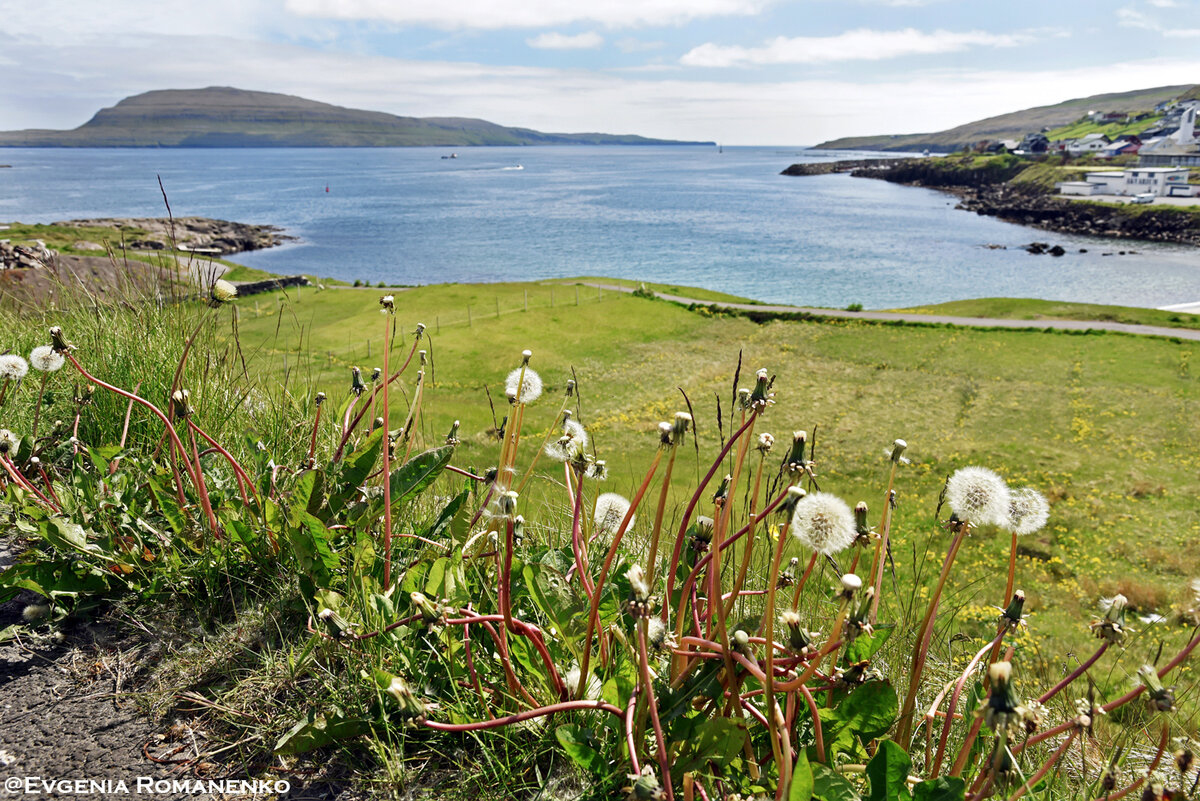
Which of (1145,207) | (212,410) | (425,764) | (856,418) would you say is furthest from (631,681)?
(1145,207)

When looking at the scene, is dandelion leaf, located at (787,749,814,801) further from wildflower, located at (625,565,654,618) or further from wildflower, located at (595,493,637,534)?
wildflower, located at (595,493,637,534)

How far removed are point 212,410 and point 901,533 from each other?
1232cm

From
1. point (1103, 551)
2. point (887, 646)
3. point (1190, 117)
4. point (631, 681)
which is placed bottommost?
point (1103, 551)

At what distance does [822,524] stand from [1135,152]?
558 feet

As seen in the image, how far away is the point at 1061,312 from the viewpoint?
109ft

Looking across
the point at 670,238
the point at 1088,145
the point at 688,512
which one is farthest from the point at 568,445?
the point at 1088,145

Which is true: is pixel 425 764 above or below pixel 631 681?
below

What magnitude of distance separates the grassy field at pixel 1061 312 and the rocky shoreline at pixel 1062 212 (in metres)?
60.2

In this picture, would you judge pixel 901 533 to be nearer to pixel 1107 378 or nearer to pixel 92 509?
pixel 92 509

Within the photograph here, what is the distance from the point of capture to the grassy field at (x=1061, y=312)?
30.9 m

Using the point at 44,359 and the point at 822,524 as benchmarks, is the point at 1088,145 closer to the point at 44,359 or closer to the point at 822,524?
the point at 822,524

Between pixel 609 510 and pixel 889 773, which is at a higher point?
pixel 609 510

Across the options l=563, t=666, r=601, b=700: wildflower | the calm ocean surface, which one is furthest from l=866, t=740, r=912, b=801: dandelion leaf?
the calm ocean surface

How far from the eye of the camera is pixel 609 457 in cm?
1702
